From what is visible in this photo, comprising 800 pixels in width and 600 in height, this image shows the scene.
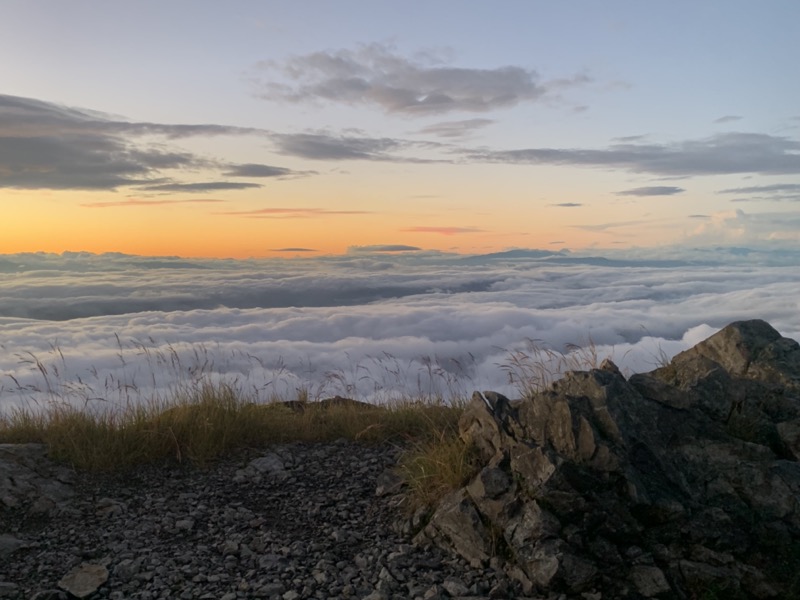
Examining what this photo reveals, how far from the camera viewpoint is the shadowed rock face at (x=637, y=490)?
203 inches

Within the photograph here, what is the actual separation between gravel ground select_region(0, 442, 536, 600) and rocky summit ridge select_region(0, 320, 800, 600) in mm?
21

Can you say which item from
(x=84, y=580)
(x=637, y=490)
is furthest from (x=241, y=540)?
(x=637, y=490)

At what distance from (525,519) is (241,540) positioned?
2.75 meters

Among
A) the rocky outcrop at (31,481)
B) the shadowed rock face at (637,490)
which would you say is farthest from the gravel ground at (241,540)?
the shadowed rock face at (637,490)

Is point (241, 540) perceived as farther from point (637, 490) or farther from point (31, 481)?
point (637, 490)

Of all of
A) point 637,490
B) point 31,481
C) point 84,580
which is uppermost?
point 637,490

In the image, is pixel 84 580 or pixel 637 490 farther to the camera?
pixel 84 580

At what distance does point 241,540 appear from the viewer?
6262 mm

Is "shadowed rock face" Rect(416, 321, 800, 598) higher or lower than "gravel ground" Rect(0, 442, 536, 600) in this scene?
higher

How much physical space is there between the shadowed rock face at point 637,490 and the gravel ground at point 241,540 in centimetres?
51

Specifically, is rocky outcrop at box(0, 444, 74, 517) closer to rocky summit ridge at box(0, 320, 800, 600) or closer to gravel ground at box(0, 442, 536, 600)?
rocky summit ridge at box(0, 320, 800, 600)

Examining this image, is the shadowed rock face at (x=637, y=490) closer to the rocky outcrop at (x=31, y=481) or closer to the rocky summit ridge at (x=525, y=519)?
the rocky summit ridge at (x=525, y=519)

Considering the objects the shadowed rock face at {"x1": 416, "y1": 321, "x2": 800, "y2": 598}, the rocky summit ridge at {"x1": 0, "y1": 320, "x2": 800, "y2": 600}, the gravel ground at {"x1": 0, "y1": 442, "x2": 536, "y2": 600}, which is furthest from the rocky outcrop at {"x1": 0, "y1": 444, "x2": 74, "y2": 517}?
the shadowed rock face at {"x1": 416, "y1": 321, "x2": 800, "y2": 598}

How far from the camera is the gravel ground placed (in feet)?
17.7
